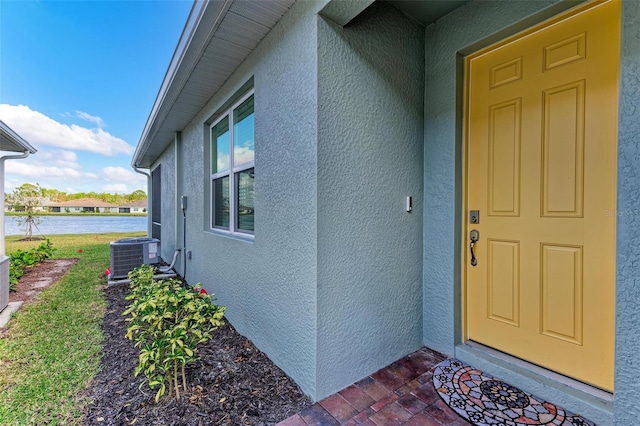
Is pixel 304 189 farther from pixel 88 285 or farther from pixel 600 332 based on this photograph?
pixel 88 285

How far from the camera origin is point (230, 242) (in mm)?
3422

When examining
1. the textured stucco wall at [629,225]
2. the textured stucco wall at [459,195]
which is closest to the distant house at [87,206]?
the textured stucco wall at [459,195]

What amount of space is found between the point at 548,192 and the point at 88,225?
68.3 feet

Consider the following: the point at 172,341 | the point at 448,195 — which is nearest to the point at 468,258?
the point at 448,195

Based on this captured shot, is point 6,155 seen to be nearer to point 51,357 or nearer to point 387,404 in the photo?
point 51,357

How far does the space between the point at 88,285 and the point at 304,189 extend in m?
5.52

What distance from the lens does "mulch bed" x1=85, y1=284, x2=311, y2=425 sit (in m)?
1.82

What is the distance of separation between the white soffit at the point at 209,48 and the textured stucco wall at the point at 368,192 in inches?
26.8

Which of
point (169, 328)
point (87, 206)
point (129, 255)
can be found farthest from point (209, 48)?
point (87, 206)

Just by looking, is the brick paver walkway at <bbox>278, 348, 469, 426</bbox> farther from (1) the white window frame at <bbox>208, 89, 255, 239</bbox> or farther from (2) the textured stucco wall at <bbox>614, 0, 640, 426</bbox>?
(1) the white window frame at <bbox>208, 89, 255, 239</bbox>

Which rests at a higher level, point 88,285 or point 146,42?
point 146,42

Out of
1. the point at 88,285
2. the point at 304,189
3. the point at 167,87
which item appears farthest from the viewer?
the point at 88,285

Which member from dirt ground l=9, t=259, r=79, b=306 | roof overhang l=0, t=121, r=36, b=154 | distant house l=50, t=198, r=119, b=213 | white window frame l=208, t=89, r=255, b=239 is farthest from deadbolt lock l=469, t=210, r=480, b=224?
distant house l=50, t=198, r=119, b=213

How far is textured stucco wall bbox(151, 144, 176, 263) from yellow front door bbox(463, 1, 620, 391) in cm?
584
